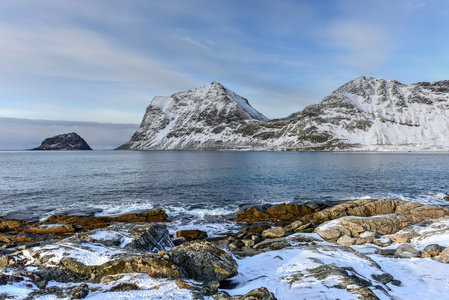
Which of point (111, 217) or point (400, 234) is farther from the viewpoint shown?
point (111, 217)

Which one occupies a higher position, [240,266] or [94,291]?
[94,291]

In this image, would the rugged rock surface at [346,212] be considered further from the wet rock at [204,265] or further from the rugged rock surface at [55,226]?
the wet rock at [204,265]

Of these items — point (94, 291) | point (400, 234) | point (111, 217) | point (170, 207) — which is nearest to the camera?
point (94, 291)

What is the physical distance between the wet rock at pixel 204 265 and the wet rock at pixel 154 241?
3.10 metres

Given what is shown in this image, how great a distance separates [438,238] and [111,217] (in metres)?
28.5

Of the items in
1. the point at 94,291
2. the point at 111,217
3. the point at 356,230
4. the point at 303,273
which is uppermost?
the point at 94,291

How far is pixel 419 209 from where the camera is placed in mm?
24000

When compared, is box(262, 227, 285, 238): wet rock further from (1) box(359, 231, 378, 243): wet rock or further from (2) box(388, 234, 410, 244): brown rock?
(2) box(388, 234, 410, 244): brown rock

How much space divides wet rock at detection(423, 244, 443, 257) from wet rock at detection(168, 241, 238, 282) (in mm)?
11098

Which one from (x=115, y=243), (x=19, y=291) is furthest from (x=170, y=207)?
(x=19, y=291)

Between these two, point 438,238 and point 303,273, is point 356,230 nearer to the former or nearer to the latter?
point 438,238

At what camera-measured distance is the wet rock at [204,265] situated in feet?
31.3

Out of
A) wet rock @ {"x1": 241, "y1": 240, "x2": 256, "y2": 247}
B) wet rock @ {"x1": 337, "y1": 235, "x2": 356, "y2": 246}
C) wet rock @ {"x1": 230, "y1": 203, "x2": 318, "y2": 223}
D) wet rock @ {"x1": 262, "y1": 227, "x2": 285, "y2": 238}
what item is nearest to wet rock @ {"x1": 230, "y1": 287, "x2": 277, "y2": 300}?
wet rock @ {"x1": 241, "y1": 240, "x2": 256, "y2": 247}

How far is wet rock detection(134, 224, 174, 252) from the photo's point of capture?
12.5m
